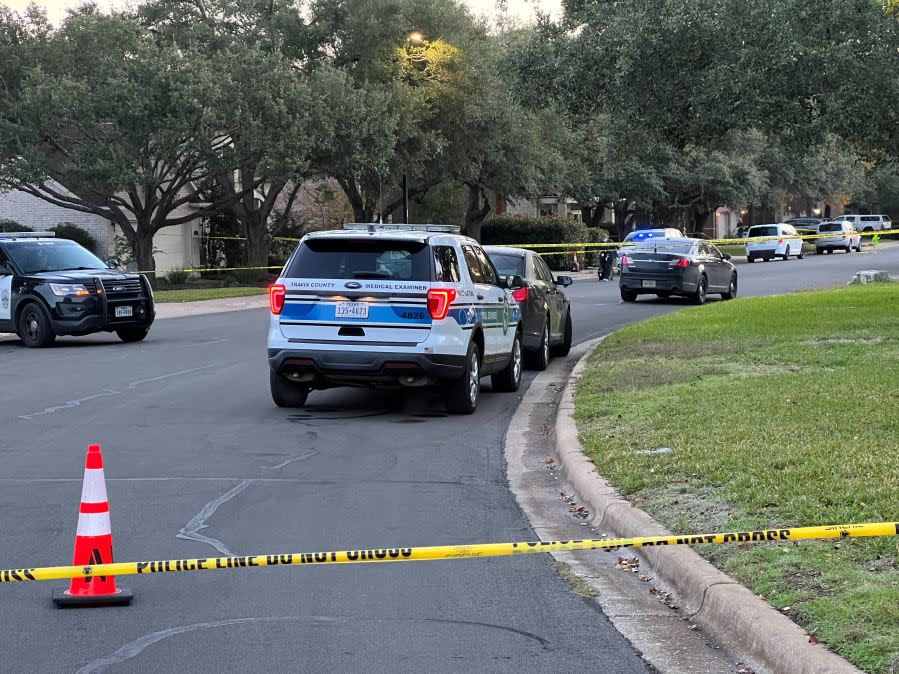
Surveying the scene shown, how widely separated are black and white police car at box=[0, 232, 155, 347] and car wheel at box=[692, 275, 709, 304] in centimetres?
1432

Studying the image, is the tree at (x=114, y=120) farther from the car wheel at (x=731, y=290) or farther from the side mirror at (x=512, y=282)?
the side mirror at (x=512, y=282)

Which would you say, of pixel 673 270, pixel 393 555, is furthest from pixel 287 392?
pixel 673 270

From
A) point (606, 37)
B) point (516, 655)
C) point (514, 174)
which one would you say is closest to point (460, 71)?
point (514, 174)

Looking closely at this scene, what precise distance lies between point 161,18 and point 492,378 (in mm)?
36409

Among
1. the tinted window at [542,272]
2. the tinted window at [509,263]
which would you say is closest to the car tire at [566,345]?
the tinted window at [542,272]

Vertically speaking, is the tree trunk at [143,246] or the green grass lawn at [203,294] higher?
the tree trunk at [143,246]

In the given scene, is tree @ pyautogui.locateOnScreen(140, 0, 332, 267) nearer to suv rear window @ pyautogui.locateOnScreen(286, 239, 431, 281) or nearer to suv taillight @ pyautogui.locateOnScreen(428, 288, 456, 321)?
suv rear window @ pyautogui.locateOnScreen(286, 239, 431, 281)

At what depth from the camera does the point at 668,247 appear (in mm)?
31406

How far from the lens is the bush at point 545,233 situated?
184 ft

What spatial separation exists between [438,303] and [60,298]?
10349 mm

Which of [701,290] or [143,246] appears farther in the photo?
[143,246]

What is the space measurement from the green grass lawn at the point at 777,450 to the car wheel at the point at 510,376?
94 centimetres

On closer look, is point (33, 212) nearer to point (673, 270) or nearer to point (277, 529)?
point (673, 270)

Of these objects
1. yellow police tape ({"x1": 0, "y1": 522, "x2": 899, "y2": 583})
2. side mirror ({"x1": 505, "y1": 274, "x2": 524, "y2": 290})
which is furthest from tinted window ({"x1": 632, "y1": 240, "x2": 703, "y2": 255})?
yellow police tape ({"x1": 0, "y1": 522, "x2": 899, "y2": 583})
